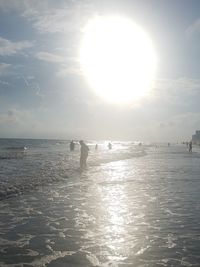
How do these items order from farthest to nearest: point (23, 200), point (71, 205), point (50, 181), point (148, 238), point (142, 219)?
point (50, 181) → point (23, 200) → point (71, 205) → point (142, 219) → point (148, 238)

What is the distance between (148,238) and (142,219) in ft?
7.42

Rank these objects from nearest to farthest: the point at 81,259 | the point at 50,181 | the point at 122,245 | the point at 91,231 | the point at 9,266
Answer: the point at 9,266 < the point at 81,259 < the point at 122,245 < the point at 91,231 < the point at 50,181

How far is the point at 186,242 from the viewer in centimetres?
943

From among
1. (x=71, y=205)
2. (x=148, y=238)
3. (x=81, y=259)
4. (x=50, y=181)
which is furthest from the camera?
(x=50, y=181)

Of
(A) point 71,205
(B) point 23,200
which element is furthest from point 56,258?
(B) point 23,200

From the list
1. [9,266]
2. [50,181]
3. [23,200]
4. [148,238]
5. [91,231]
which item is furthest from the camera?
[50,181]

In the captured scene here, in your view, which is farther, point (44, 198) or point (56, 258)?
point (44, 198)

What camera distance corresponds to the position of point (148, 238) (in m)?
9.88

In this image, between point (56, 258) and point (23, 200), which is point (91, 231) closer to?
point (56, 258)

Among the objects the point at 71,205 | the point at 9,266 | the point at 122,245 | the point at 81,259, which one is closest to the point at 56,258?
the point at 81,259

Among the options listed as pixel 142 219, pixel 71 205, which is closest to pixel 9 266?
pixel 142 219

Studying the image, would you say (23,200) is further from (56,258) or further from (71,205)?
(56,258)

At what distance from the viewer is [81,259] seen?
8109 mm

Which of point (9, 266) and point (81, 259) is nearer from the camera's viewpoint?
point (9, 266)
